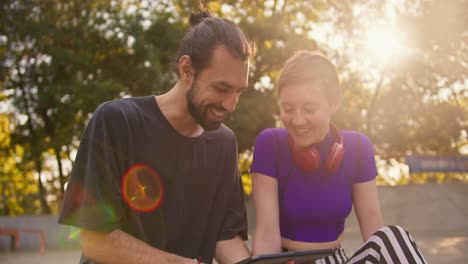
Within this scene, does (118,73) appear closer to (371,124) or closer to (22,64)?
(22,64)

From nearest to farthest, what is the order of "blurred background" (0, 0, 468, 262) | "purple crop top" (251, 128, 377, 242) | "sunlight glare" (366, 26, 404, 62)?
"purple crop top" (251, 128, 377, 242)
"blurred background" (0, 0, 468, 262)
"sunlight glare" (366, 26, 404, 62)

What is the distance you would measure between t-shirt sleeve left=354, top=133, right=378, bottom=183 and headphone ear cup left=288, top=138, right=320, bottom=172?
0.29m

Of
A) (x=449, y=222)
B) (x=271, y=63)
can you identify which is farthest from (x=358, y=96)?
(x=449, y=222)

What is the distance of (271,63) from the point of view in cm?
1769

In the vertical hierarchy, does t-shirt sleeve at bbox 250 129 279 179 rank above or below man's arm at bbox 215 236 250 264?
above

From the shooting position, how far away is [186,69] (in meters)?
2.61

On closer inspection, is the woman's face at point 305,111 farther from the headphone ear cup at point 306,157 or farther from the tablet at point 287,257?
the tablet at point 287,257

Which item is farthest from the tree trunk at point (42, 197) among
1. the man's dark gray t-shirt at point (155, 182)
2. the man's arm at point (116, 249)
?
the man's arm at point (116, 249)

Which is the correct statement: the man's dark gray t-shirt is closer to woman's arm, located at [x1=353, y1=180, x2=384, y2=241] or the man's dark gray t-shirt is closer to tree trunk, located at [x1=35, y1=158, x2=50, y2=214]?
woman's arm, located at [x1=353, y1=180, x2=384, y2=241]

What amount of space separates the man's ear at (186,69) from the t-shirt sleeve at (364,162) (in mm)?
1057

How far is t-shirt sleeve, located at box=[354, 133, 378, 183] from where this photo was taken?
297 centimetres

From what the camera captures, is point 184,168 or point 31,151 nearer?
point 184,168

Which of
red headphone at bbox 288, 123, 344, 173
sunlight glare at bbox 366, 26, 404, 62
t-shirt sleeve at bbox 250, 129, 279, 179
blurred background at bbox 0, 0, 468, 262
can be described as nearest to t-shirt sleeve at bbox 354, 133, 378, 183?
red headphone at bbox 288, 123, 344, 173

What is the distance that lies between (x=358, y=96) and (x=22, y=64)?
12.5 m
